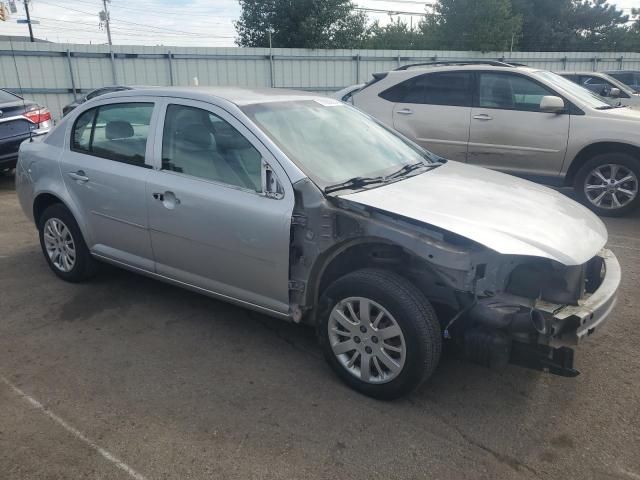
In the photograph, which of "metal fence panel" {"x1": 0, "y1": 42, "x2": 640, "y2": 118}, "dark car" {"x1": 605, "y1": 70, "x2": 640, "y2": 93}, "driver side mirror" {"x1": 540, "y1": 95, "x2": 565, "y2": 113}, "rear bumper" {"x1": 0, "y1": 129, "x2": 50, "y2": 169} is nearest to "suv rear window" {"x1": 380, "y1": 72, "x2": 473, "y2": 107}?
"driver side mirror" {"x1": 540, "y1": 95, "x2": 565, "y2": 113}

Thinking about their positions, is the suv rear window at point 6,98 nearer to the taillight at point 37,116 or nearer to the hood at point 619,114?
the taillight at point 37,116

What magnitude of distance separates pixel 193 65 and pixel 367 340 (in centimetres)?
1716

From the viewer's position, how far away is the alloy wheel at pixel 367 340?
2.98 meters

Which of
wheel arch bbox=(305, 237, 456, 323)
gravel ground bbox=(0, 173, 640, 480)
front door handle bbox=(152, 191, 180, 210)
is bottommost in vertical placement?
gravel ground bbox=(0, 173, 640, 480)

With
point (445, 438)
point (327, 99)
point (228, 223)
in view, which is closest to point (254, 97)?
point (327, 99)

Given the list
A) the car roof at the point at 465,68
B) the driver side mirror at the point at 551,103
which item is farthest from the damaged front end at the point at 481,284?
the car roof at the point at 465,68

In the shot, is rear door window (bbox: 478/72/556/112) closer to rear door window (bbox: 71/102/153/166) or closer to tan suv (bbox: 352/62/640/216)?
tan suv (bbox: 352/62/640/216)

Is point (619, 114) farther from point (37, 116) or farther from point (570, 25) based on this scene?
point (570, 25)

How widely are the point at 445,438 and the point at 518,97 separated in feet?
18.0

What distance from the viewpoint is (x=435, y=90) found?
301 inches

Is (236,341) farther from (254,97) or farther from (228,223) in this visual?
(254,97)

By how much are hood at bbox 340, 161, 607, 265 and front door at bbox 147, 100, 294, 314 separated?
54 centimetres

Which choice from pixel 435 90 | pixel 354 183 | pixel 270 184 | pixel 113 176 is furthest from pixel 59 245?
pixel 435 90

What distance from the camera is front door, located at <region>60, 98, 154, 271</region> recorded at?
400 cm
